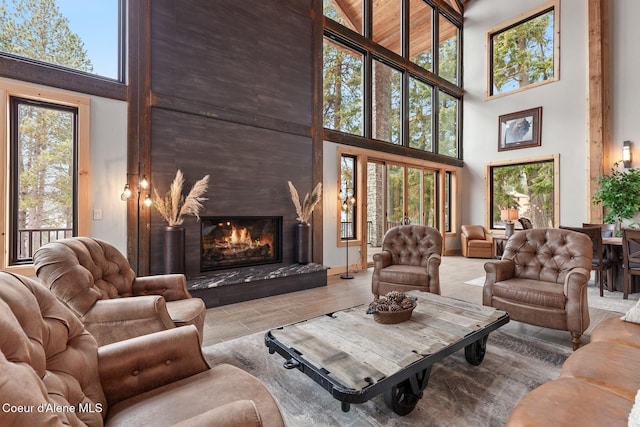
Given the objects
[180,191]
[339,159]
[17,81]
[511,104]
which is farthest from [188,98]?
[511,104]

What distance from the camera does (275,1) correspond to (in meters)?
5.01

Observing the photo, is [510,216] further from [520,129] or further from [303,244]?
[303,244]

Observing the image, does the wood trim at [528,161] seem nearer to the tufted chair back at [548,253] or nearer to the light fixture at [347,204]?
the light fixture at [347,204]

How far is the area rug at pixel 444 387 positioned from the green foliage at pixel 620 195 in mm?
4689

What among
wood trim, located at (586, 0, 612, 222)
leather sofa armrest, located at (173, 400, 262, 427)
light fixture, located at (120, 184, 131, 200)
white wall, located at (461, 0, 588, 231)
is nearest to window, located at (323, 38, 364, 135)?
light fixture, located at (120, 184, 131, 200)

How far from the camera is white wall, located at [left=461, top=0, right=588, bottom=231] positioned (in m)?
6.68

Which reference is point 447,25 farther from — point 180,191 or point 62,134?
point 62,134

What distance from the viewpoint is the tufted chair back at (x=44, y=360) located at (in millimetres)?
712

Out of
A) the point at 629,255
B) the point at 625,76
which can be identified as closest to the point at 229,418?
the point at 629,255

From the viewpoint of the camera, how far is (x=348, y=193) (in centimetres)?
628

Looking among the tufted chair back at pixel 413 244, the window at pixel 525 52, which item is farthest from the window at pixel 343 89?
the window at pixel 525 52

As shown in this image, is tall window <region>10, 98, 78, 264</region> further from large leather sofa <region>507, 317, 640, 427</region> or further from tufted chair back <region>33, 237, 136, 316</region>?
large leather sofa <region>507, 317, 640, 427</region>

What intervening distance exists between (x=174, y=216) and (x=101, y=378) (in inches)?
113

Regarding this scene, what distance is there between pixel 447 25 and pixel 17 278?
413 inches
